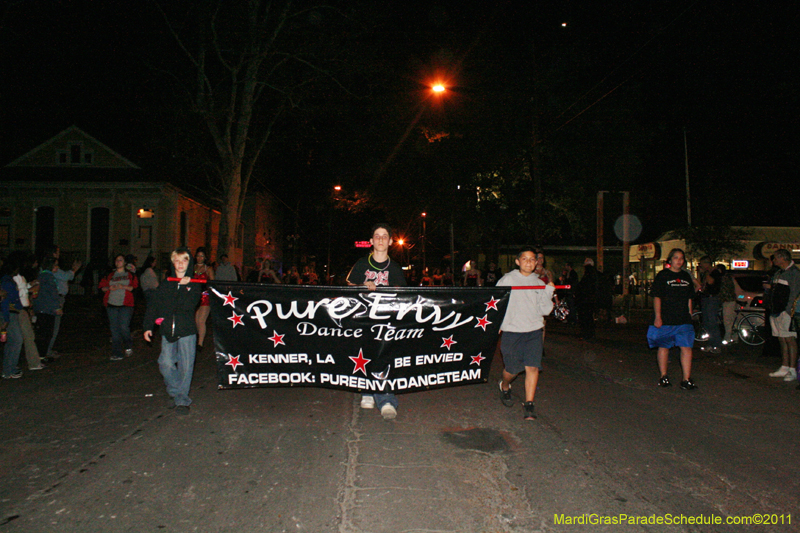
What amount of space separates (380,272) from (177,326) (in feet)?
7.05

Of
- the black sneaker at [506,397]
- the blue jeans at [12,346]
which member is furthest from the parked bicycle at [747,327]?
the blue jeans at [12,346]

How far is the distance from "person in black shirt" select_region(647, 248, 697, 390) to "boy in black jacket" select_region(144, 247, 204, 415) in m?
5.69

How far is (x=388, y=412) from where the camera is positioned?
5.67 m

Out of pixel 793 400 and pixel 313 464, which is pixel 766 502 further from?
pixel 793 400

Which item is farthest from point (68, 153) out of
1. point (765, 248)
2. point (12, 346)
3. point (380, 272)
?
point (765, 248)

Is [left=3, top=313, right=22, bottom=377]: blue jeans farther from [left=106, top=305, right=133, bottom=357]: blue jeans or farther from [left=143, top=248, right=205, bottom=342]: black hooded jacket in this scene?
[left=143, top=248, right=205, bottom=342]: black hooded jacket

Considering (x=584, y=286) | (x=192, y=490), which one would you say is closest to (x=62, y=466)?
(x=192, y=490)

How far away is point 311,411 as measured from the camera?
6.02 meters

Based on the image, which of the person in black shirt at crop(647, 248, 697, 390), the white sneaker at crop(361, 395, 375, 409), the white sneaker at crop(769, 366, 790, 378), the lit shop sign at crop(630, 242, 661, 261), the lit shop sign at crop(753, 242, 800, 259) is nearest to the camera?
the white sneaker at crop(361, 395, 375, 409)

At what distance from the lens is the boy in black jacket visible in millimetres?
5695

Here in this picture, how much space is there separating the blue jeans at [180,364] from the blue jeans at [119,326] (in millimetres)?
4094

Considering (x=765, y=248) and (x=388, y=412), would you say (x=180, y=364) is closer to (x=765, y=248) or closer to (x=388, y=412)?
(x=388, y=412)

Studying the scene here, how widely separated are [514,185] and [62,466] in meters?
25.5

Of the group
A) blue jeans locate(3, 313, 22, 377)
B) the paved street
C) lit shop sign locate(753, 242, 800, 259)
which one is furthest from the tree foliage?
lit shop sign locate(753, 242, 800, 259)
